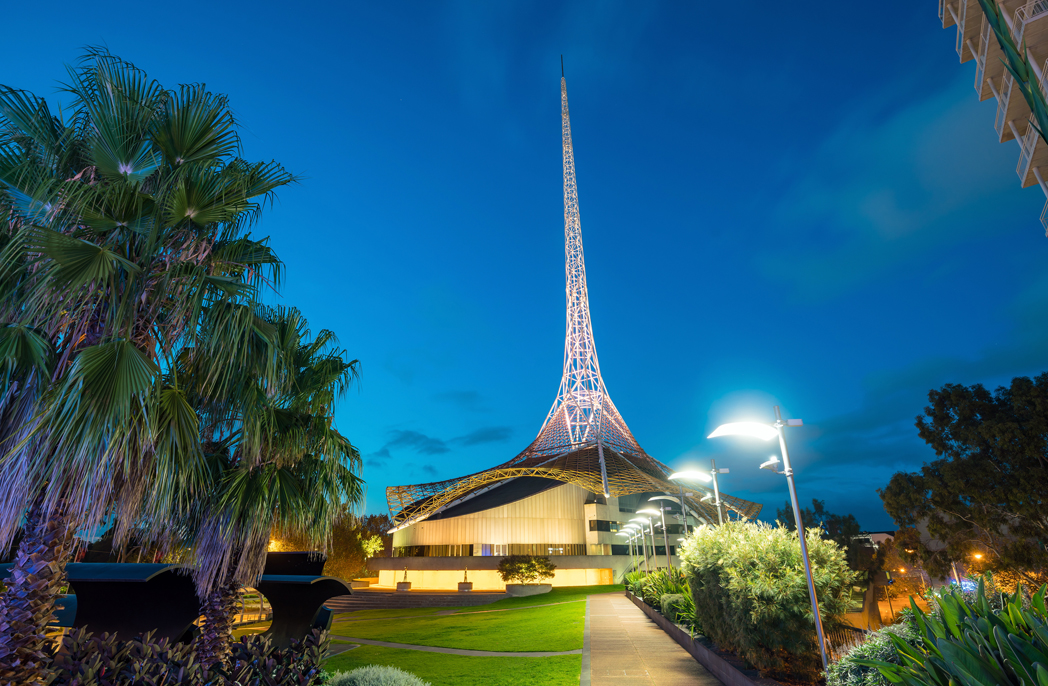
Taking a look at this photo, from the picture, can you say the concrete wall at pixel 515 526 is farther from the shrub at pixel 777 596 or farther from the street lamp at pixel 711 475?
the shrub at pixel 777 596

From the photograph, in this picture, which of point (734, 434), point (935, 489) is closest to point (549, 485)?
point (935, 489)

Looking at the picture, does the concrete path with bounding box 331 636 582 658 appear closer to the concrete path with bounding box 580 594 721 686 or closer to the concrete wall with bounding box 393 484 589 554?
the concrete path with bounding box 580 594 721 686

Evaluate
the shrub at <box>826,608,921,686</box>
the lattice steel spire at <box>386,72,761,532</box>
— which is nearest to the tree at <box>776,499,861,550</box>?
the lattice steel spire at <box>386,72,761,532</box>

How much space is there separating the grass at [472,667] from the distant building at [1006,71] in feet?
36.5

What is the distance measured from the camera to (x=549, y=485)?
58.6 metres

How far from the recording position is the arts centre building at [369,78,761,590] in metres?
52.6

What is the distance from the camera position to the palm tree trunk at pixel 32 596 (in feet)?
18.0

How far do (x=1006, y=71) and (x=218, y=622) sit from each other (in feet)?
37.2

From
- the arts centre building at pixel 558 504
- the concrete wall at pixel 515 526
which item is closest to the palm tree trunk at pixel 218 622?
the arts centre building at pixel 558 504

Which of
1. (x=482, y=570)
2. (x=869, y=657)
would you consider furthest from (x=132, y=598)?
(x=482, y=570)

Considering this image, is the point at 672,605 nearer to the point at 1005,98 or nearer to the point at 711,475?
the point at 711,475

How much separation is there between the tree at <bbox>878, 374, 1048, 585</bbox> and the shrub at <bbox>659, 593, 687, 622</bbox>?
17.1 meters

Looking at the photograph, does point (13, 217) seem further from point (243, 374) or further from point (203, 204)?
point (243, 374)

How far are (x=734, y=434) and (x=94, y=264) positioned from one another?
29.5 feet
